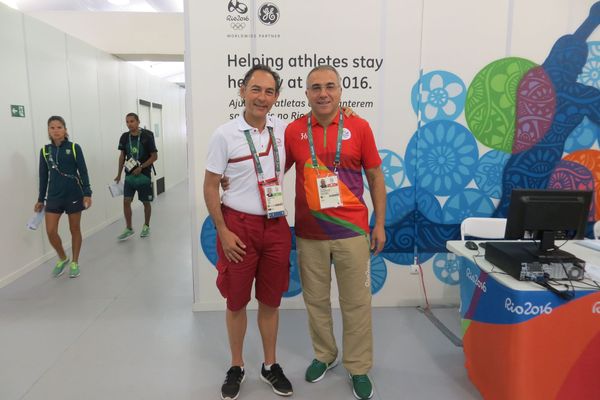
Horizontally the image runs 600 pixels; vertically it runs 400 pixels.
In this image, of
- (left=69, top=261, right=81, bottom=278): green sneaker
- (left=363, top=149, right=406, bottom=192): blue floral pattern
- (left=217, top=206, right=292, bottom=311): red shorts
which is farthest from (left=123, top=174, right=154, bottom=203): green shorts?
(left=217, top=206, right=292, bottom=311): red shorts

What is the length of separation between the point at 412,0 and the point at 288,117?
49.0 inches

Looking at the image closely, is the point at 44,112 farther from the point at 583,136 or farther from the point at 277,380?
the point at 583,136

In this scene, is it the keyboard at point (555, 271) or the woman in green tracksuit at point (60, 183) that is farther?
the woman in green tracksuit at point (60, 183)

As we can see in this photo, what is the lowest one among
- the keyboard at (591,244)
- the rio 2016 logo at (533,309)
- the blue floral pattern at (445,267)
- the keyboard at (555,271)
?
the blue floral pattern at (445,267)

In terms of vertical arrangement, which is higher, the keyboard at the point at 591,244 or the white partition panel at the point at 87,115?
the white partition panel at the point at 87,115

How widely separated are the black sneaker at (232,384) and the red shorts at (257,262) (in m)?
0.39

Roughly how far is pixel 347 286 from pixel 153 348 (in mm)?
1416

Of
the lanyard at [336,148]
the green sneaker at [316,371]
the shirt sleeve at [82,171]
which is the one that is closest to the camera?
the lanyard at [336,148]

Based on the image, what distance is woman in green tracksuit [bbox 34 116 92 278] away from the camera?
383 centimetres

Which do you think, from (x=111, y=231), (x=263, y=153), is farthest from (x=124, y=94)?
(x=263, y=153)

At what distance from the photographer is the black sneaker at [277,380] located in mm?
2164

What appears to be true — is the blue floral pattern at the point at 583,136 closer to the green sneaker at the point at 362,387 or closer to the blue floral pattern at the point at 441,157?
the blue floral pattern at the point at 441,157

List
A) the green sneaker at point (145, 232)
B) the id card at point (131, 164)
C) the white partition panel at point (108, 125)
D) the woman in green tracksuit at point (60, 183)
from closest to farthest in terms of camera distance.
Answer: the woman in green tracksuit at point (60, 183) < the id card at point (131, 164) < the green sneaker at point (145, 232) < the white partition panel at point (108, 125)

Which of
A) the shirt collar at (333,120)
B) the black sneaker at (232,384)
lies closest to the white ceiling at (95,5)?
the shirt collar at (333,120)
